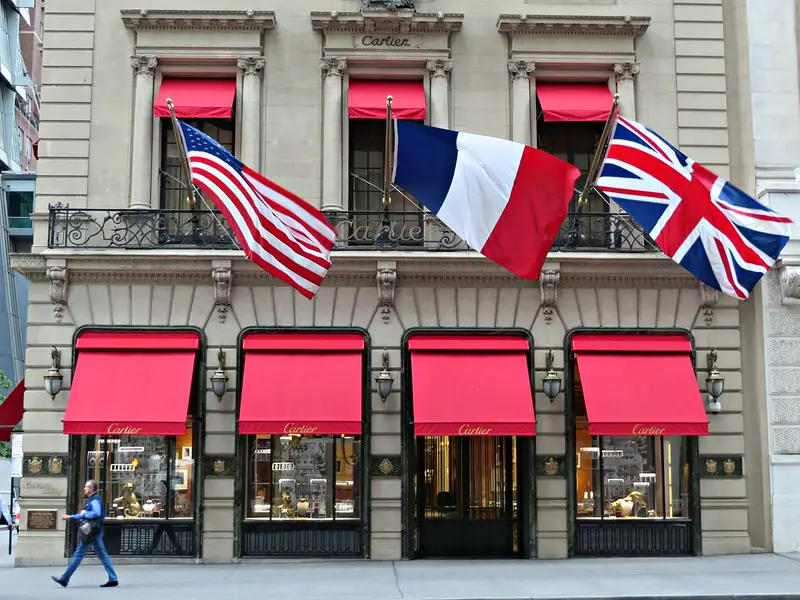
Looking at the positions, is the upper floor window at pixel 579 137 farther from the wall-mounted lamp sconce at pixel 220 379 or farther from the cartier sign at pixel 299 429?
the wall-mounted lamp sconce at pixel 220 379

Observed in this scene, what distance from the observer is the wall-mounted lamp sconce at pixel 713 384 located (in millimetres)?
20938

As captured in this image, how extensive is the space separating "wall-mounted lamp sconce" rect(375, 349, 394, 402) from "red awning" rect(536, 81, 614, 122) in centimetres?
622

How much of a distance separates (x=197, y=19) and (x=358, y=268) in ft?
21.2

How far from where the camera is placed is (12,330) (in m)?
66.8

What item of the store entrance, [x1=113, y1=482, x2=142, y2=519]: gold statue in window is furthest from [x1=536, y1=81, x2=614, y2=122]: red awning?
[x1=113, y1=482, x2=142, y2=519]: gold statue in window

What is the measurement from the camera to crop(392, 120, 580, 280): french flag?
17.5 metres

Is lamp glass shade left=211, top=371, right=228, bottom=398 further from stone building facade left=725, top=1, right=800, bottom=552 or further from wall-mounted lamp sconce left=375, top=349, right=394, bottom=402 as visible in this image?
stone building facade left=725, top=1, right=800, bottom=552

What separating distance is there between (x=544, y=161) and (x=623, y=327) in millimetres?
5101

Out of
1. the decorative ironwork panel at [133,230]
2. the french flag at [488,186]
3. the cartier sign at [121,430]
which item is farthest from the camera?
the decorative ironwork panel at [133,230]

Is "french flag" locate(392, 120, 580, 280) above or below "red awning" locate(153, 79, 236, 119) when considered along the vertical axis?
below

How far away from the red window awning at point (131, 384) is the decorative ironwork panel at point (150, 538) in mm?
2307

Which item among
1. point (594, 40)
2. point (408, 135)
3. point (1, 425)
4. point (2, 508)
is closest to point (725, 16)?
point (594, 40)

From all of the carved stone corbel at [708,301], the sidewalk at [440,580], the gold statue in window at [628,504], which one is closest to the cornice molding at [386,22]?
the carved stone corbel at [708,301]

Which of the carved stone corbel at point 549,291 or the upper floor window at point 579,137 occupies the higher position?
the upper floor window at point 579,137
